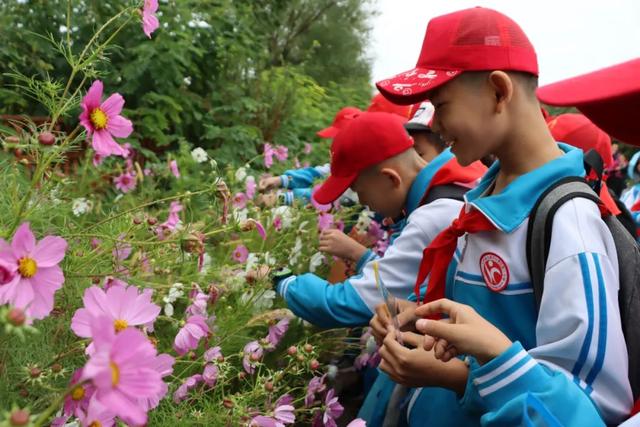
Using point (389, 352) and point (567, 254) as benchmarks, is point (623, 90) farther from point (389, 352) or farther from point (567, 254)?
point (389, 352)

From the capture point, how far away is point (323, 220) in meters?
2.22

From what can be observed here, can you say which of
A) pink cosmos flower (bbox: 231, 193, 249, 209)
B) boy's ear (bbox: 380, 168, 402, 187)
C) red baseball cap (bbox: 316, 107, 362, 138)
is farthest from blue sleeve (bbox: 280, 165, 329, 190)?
boy's ear (bbox: 380, 168, 402, 187)

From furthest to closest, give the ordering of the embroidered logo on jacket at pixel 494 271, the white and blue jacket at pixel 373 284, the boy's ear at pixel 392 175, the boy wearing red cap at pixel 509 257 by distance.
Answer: the boy's ear at pixel 392 175 < the white and blue jacket at pixel 373 284 < the embroidered logo on jacket at pixel 494 271 < the boy wearing red cap at pixel 509 257

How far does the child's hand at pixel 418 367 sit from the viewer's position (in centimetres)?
112

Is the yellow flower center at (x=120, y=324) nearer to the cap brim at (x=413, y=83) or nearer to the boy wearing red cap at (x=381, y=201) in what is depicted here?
the cap brim at (x=413, y=83)

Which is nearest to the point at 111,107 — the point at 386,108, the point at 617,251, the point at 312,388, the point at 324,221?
the point at 617,251

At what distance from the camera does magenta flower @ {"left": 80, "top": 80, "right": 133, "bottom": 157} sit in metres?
0.80

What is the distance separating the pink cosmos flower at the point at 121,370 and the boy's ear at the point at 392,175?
1404 mm

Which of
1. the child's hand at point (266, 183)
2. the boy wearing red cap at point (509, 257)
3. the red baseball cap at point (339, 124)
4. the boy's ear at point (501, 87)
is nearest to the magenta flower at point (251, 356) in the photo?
the boy wearing red cap at point (509, 257)

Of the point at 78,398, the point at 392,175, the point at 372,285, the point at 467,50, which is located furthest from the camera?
the point at 392,175

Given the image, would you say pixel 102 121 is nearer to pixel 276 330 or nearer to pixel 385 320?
pixel 385 320

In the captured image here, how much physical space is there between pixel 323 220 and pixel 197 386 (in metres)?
1.03

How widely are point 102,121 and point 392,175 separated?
3.72ft

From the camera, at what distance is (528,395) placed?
0.87 m
